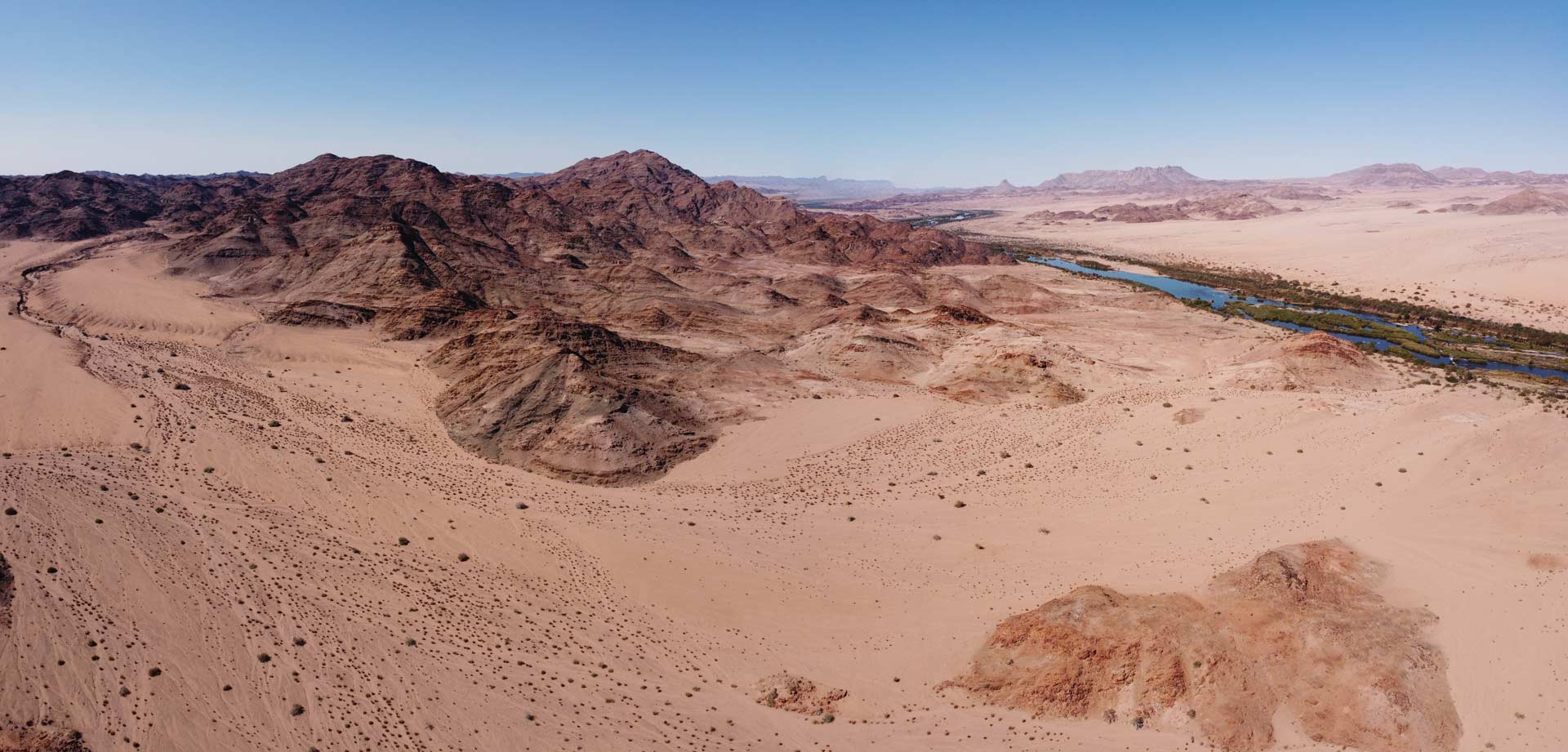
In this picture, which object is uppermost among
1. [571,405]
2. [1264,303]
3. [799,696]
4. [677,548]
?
[571,405]

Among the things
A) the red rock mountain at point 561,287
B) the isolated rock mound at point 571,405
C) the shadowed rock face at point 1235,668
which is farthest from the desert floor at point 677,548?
the red rock mountain at point 561,287

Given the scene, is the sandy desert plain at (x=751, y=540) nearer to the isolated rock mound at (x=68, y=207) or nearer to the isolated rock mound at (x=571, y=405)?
the isolated rock mound at (x=571, y=405)

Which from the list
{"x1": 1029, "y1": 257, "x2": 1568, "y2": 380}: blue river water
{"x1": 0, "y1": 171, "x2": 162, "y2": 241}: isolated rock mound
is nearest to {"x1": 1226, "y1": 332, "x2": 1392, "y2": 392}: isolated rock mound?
{"x1": 1029, "y1": 257, "x2": 1568, "y2": 380}: blue river water

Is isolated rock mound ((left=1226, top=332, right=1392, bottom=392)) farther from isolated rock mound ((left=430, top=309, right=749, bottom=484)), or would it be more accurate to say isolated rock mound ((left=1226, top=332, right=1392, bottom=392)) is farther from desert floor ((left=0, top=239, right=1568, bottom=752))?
isolated rock mound ((left=430, top=309, right=749, bottom=484))

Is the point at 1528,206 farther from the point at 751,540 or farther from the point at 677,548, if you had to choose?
the point at 677,548

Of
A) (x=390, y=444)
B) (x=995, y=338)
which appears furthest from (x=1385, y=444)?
(x=390, y=444)

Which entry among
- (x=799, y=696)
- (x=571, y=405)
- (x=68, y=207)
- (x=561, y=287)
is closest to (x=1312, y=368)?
(x=799, y=696)
